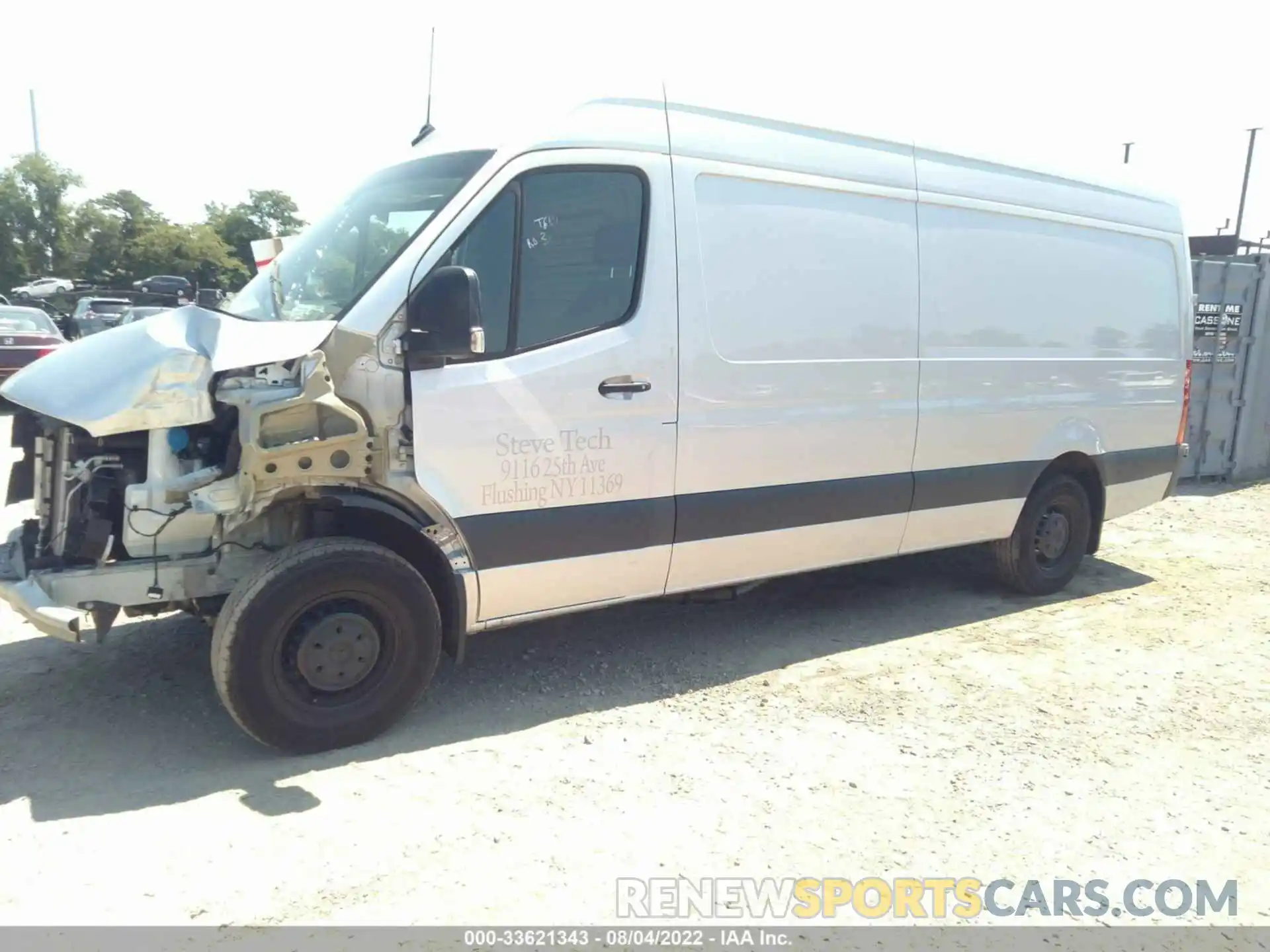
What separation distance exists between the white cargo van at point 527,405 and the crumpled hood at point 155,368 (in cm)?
1

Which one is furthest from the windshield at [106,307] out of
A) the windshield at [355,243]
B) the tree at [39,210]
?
the tree at [39,210]

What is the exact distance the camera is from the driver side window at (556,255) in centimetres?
381

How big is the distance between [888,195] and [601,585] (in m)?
2.57

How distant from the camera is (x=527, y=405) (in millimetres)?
3867

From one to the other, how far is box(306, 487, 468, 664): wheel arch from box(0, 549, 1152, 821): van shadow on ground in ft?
1.52

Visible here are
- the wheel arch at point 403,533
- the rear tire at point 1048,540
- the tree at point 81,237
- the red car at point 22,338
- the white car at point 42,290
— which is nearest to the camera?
the wheel arch at point 403,533

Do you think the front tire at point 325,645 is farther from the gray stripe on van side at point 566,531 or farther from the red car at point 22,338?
the red car at point 22,338

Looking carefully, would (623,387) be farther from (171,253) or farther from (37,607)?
(171,253)

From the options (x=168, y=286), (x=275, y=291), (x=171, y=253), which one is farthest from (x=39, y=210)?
(x=275, y=291)

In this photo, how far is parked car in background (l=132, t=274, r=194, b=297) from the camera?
18.6ft

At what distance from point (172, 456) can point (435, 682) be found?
1630 millimetres

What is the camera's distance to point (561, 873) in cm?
297
